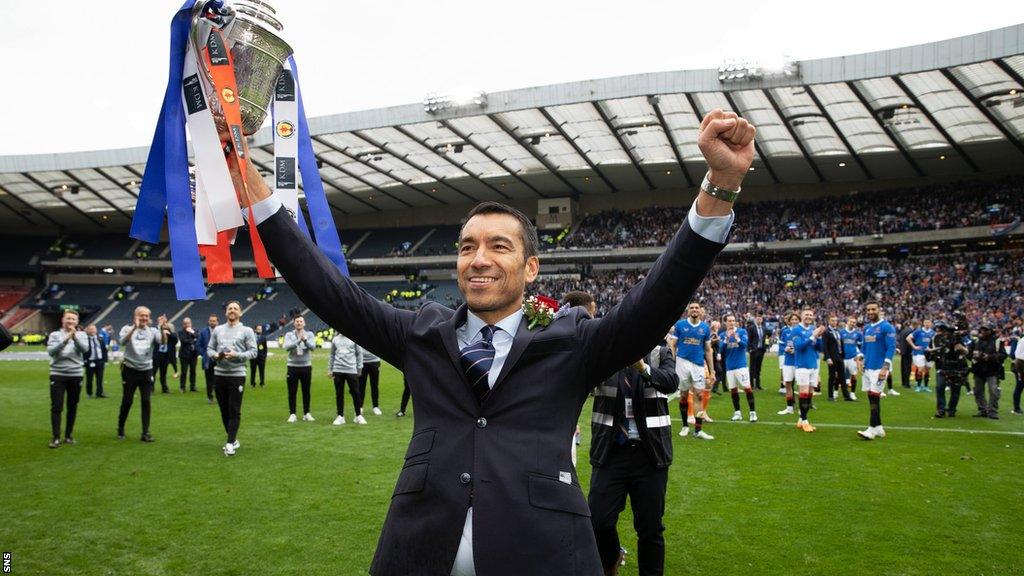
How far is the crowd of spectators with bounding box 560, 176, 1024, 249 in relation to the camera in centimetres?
3647

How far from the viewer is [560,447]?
193cm

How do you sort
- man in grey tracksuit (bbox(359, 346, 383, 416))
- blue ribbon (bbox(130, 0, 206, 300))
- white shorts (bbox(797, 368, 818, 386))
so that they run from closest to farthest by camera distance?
1. blue ribbon (bbox(130, 0, 206, 300))
2. white shorts (bbox(797, 368, 818, 386))
3. man in grey tracksuit (bbox(359, 346, 383, 416))

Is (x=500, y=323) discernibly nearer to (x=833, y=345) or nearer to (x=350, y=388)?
(x=350, y=388)

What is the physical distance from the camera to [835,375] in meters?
15.3

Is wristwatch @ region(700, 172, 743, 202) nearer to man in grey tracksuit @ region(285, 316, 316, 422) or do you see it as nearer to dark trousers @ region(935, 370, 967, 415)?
man in grey tracksuit @ region(285, 316, 316, 422)

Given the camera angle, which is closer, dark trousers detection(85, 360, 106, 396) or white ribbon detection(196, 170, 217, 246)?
white ribbon detection(196, 170, 217, 246)

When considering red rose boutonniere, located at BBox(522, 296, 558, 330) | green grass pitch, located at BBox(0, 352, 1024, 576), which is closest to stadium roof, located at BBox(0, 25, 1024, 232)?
green grass pitch, located at BBox(0, 352, 1024, 576)

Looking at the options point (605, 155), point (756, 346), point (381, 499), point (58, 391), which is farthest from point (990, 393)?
point (605, 155)

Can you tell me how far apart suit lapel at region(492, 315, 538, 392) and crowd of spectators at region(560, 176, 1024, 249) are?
37.7 metres

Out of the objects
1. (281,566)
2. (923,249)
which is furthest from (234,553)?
(923,249)

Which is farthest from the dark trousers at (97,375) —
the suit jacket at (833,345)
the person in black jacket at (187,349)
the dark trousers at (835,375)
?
the dark trousers at (835,375)

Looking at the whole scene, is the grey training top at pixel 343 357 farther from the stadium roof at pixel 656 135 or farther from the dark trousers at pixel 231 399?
the stadium roof at pixel 656 135

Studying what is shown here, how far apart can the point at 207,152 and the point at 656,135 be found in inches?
1273

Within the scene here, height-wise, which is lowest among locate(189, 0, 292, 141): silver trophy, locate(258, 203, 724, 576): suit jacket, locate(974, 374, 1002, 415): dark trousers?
locate(974, 374, 1002, 415): dark trousers
